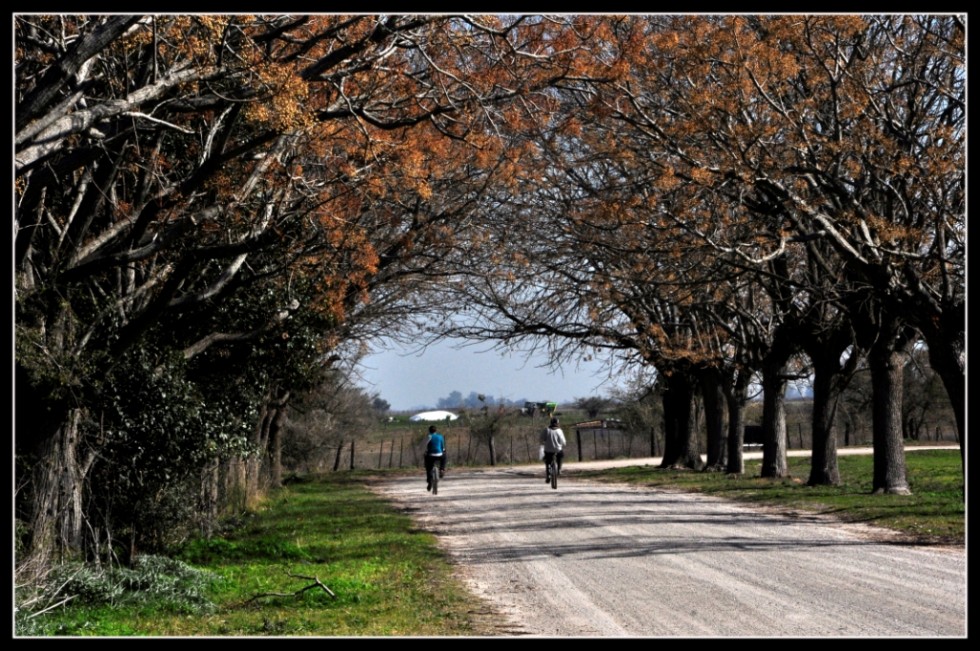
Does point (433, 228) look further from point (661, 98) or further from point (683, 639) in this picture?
point (683, 639)

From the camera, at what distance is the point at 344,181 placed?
15.6m

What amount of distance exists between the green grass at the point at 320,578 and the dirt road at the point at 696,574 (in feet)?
2.01

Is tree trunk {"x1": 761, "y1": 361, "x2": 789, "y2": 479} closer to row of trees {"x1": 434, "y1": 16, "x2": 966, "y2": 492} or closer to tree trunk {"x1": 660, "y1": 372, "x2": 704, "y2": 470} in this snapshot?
row of trees {"x1": 434, "y1": 16, "x2": 966, "y2": 492}

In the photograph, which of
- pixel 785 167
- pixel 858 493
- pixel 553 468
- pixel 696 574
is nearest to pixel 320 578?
pixel 696 574

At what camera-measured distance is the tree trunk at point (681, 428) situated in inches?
1535

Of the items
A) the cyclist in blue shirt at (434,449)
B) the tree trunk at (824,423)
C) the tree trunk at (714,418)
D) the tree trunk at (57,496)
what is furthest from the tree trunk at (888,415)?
the tree trunk at (57,496)

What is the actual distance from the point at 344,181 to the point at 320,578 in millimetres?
5764

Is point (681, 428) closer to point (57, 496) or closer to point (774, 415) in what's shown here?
point (774, 415)

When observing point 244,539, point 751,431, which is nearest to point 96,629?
point 244,539

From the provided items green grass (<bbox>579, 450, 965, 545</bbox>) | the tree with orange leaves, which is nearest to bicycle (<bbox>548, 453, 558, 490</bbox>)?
green grass (<bbox>579, 450, 965, 545</bbox>)

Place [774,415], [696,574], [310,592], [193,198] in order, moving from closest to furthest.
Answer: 1. [310,592]
2. [696,574]
3. [193,198]
4. [774,415]

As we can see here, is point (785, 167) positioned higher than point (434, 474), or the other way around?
point (785, 167)

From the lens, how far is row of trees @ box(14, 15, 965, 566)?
1212cm

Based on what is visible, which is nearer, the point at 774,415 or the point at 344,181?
the point at 344,181
